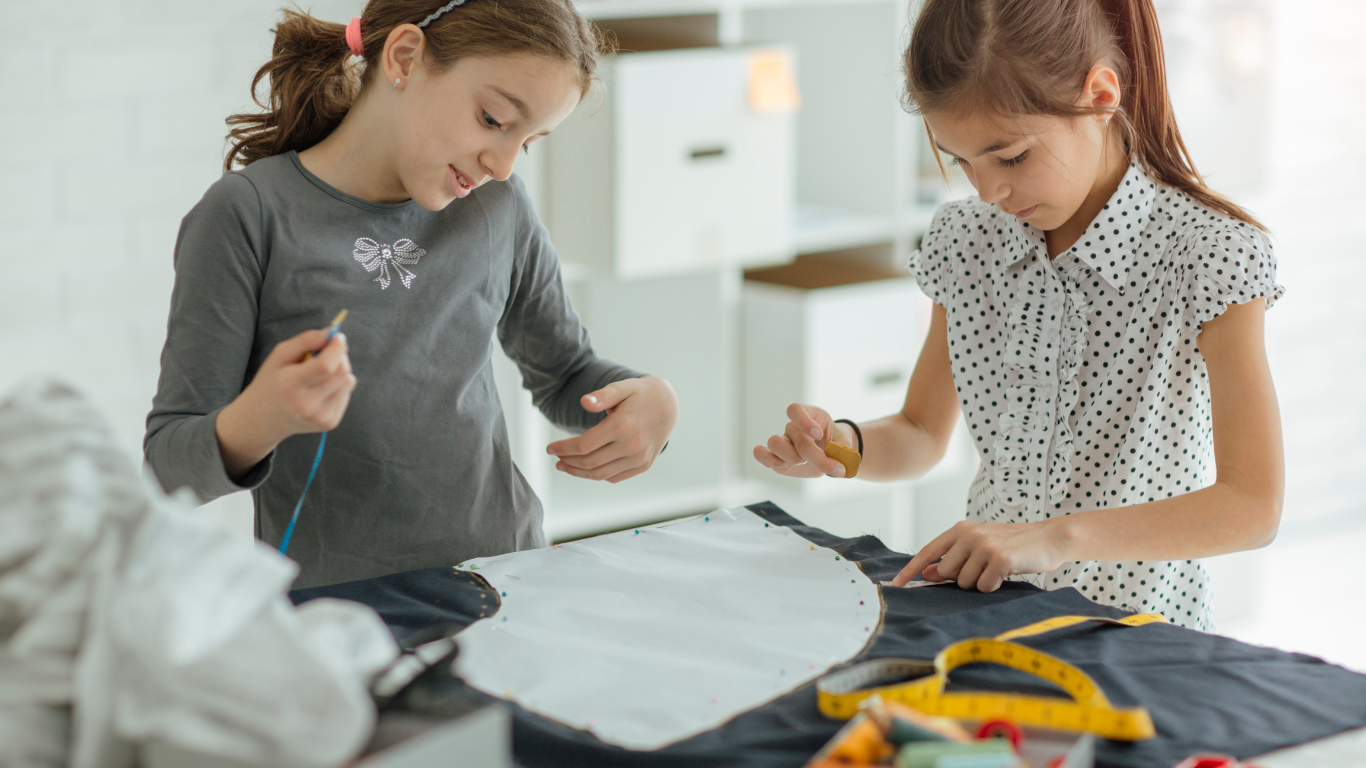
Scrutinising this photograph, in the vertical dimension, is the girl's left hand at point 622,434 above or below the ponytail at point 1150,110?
below

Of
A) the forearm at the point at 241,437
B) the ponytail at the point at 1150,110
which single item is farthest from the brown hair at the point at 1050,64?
the forearm at the point at 241,437

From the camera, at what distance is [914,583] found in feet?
2.97

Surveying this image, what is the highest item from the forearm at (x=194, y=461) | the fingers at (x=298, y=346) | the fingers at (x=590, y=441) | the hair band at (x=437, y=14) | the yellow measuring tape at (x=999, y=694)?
the hair band at (x=437, y=14)

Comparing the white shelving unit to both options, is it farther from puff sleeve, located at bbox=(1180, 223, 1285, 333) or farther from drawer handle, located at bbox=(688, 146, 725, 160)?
puff sleeve, located at bbox=(1180, 223, 1285, 333)

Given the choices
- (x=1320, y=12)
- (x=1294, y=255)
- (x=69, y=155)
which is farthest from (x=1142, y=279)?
(x=1320, y=12)

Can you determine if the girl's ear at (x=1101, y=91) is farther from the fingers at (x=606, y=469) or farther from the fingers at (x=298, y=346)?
the fingers at (x=298, y=346)

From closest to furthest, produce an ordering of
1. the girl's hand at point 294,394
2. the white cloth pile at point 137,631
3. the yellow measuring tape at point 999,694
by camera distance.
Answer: the white cloth pile at point 137,631
the yellow measuring tape at point 999,694
the girl's hand at point 294,394

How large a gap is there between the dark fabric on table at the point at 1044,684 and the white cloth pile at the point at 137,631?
7.3 inches

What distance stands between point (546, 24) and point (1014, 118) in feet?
1.34

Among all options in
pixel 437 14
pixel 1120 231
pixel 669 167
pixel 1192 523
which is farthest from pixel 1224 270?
pixel 669 167

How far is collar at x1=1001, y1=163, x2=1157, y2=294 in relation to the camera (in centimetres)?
112

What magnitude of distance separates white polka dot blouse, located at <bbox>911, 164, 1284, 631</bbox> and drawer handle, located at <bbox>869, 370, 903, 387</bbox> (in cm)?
94

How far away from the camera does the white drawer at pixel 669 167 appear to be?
189 centimetres

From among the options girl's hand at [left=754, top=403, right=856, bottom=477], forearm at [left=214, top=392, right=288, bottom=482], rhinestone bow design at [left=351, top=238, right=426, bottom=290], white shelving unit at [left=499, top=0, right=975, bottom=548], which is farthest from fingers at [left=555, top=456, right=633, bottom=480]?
white shelving unit at [left=499, top=0, right=975, bottom=548]
